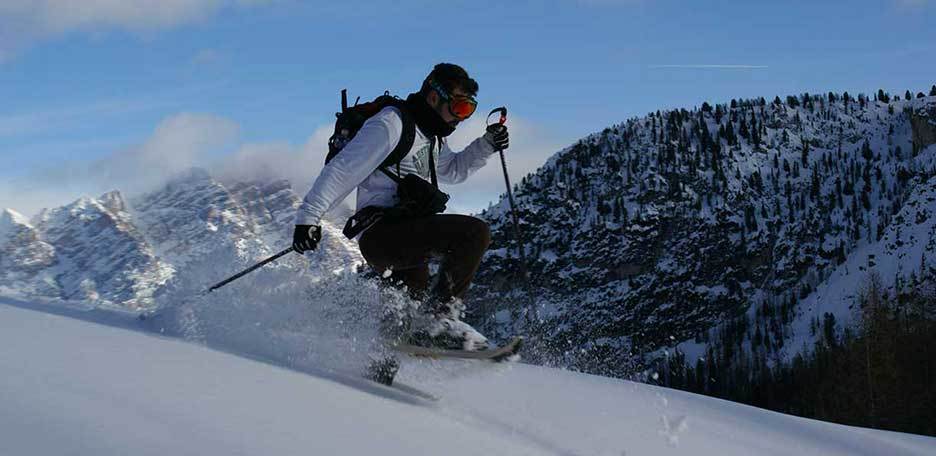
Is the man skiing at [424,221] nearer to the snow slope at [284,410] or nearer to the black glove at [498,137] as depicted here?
the snow slope at [284,410]

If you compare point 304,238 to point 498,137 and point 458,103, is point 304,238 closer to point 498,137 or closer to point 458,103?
point 458,103

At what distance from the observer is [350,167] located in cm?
554

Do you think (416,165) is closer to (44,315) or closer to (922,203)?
(44,315)

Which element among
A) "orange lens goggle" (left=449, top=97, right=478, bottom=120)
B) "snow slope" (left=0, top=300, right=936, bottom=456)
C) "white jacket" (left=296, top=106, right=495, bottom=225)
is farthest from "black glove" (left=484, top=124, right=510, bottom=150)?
"snow slope" (left=0, top=300, right=936, bottom=456)

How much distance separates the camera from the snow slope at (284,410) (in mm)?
2959

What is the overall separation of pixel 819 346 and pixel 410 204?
115 meters

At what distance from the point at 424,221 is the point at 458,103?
0.91 m

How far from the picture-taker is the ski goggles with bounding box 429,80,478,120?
5.93 metres

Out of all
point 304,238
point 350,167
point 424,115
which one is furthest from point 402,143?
point 304,238

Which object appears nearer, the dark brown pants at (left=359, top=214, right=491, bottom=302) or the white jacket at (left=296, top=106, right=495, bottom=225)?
the white jacket at (left=296, top=106, right=495, bottom=225)

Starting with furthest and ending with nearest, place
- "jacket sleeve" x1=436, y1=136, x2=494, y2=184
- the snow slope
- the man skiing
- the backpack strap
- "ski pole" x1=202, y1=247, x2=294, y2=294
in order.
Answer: "jacket sleeve" x1=436, y1=136, x2=494, y2=184 → "ski pole" x1=202, y1=247, x2=294, y2=294 → the man skiing → the backpack strap → the snow slope

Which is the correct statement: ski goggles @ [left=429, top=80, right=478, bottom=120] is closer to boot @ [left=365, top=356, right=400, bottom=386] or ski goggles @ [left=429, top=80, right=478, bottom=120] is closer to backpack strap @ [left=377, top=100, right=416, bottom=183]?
backpack strap @ [left=377, top=100, right=416, bottom=183]

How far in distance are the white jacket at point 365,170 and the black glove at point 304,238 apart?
42mm

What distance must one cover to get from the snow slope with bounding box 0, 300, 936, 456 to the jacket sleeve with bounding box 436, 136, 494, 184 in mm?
1725
